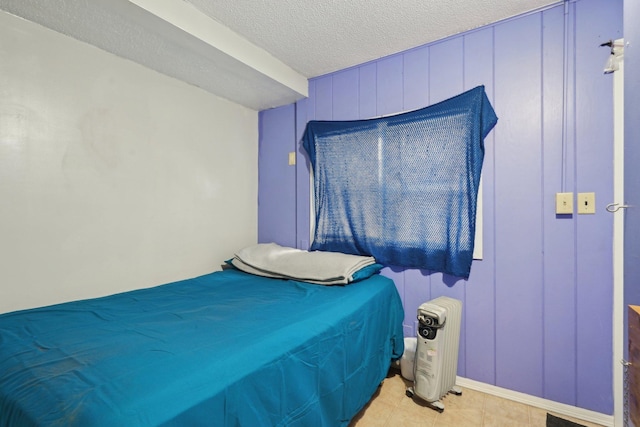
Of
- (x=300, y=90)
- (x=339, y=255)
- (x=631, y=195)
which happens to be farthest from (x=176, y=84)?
(x=631, y=195)

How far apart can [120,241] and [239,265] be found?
847 millimetres

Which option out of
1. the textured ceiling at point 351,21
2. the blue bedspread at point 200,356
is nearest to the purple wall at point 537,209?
the textured ceiling at point 351,21

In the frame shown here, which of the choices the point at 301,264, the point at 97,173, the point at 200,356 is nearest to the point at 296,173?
the point at 301,264

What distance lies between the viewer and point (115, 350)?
3.36 feet

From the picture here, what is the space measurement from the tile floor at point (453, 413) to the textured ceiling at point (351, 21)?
2315 mm

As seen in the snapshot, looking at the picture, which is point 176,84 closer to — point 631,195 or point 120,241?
point 120,241

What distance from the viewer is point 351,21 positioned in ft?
5.93

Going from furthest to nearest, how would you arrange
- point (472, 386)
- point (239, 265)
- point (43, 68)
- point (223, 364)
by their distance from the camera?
point (239, 265)
point (472, 386)
point (43, 68)
point (223, 364)

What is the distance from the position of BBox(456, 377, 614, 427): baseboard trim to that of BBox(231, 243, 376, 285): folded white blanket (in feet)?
3.28

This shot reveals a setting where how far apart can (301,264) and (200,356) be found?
1.16 m

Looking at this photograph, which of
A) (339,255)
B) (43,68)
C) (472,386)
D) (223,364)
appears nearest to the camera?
(223,364)

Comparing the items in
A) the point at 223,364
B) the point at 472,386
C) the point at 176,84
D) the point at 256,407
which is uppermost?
the point at 176,84

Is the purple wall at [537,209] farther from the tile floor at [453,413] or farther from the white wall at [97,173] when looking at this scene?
the white wall at [97,173]

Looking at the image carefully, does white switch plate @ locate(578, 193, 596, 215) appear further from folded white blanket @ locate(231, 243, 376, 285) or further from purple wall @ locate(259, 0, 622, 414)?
folded white blanket @ locate(231, 243, 376, 285)
